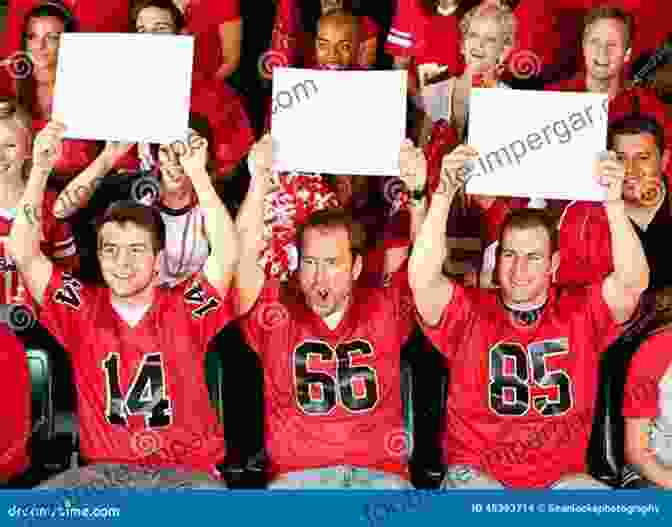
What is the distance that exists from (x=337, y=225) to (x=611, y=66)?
64 centimetres

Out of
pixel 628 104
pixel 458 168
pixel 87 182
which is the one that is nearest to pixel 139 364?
pixel 87 182

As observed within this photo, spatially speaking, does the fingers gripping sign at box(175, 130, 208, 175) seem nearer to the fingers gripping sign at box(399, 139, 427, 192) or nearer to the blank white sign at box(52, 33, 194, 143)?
the blank white sign at box(52, 33, 194, 143)

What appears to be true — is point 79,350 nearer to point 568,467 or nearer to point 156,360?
point 156,360

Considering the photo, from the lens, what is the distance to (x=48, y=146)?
1.97 m

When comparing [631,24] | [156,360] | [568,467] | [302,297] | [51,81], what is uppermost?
[631,24]

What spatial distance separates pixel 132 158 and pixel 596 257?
94cm

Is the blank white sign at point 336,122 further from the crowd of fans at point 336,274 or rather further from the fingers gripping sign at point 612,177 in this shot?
the fingers gripping sign at point 612,177

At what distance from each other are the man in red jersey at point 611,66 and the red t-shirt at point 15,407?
119 cm

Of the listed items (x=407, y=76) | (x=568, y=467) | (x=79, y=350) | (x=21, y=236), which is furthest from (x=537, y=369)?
(x=21, y=236)

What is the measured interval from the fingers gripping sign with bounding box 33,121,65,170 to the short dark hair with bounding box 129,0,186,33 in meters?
0.25

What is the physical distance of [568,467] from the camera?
6.53 feet

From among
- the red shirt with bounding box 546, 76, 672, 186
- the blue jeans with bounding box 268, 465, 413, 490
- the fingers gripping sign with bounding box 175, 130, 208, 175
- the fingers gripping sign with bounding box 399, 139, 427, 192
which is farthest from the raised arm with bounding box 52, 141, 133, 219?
the red shirt with bounding box 546, 76, 672, 186

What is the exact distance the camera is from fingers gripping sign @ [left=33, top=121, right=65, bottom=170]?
1.97 m

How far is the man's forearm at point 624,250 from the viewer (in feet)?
6.44
